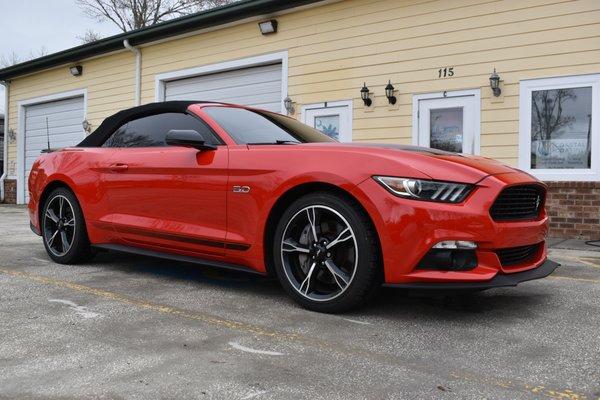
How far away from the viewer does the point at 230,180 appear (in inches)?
147

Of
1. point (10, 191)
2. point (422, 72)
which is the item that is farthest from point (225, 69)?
point (10, 191)

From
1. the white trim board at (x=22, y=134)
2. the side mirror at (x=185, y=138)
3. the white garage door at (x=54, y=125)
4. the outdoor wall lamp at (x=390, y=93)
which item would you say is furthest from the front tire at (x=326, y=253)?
the white trim board at (x=22, y=134)

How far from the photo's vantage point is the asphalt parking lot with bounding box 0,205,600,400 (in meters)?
2.26

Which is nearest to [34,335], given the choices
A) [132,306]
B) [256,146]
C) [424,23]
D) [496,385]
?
[132,306]

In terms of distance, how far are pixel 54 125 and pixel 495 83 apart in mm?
12806

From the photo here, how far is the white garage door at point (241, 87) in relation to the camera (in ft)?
35.5

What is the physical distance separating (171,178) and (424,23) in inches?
241

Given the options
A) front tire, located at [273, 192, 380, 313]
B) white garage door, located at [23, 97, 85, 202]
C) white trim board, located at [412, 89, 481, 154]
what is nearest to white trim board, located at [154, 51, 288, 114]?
white trim board, located at [412, 89, 481, 154]

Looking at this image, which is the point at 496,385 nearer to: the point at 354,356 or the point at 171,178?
the point at 354,356

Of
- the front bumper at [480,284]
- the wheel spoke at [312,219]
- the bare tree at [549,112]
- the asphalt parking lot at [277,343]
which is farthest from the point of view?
the bare tree at [549,112]

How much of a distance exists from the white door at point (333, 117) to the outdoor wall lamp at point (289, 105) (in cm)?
25

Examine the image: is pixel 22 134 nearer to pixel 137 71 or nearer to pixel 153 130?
pixel 137 71

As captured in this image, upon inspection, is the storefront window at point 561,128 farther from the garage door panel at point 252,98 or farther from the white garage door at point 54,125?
the white garage door at point 54,125

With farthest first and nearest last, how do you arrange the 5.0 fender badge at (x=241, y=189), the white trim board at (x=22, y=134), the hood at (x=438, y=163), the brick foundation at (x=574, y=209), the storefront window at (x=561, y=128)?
the white trim board at (x=22, y=134), the storefront window at (x=561, y=128), the brick foundation at (x=574, y=209), the 5.0 fender badge at (x=241, y=189), the hood at (x=438, y=163)
